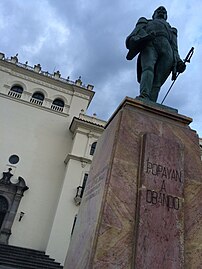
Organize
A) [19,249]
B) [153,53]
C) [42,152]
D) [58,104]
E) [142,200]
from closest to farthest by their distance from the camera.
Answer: [142,200] < [153,53] < [19,249] < [42,152] < [58,104]

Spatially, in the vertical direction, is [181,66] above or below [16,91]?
below

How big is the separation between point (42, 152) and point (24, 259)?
327 inches

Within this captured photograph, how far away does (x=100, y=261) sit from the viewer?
266 cm

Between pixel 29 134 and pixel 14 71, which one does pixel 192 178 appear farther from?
pixel 14 71

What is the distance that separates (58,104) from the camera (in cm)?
2320

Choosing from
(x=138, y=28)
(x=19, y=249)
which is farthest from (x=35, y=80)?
(x=138, y=28)

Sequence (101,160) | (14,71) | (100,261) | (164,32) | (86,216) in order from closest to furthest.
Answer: (100,261), (86,216), (101,160), (164,32), (14,71)

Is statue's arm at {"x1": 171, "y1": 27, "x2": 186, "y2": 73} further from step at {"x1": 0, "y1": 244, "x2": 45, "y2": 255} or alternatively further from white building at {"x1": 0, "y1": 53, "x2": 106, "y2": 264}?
step at {"x1": 0, "y1": 244, "x2": 45, "y2": 255}

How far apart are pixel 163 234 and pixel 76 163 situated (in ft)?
53.7

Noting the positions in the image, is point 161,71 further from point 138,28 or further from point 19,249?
point 19,249

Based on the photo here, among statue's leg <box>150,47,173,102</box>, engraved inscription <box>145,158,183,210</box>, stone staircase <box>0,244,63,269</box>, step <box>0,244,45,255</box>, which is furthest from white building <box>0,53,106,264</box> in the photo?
engraved inscription <box>145,158,183,210</box>

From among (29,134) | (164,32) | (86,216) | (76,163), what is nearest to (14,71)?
(29,134)

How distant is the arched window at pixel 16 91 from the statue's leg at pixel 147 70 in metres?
18.9

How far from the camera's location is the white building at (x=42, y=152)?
17078 mm
